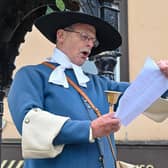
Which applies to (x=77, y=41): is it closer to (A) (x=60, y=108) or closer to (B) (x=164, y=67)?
(A) (x=60, y=108)

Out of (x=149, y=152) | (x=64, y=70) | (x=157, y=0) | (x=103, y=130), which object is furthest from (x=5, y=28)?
(x=157, y=0)

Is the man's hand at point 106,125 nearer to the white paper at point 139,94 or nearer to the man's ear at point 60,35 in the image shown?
the white paper at point 139,94

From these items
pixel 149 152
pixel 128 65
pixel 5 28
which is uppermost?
pixel 5 28

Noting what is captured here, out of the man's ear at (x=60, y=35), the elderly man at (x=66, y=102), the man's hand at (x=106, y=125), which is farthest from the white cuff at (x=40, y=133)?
the man's ear at (x=60, y=35)

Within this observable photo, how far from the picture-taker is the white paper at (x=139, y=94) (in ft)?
8.91

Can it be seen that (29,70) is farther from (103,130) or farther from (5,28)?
(103,130)

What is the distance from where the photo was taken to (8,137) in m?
9.30

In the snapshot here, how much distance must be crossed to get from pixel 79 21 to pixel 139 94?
0.64 meters

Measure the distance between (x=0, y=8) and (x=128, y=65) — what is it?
19.8ft

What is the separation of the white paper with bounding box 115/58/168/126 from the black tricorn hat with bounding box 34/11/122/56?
0.54 meters

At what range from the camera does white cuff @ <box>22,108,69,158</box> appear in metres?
2.73

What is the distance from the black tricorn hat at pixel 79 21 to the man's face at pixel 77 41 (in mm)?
33

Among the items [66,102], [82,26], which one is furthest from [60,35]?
[66,102]

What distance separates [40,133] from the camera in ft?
9.02
